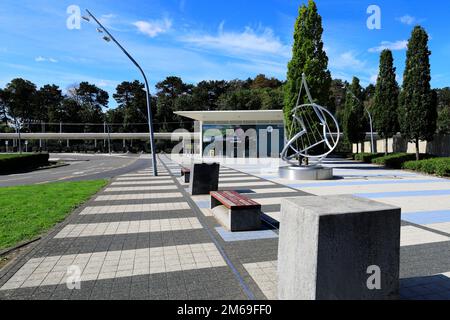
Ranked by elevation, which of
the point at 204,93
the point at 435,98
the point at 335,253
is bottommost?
the point at 335,253

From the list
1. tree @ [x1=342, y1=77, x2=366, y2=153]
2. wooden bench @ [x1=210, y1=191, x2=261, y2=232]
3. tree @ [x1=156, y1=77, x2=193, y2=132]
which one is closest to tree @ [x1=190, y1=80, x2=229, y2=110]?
tree @ [x1=156, y1=77, x2=193, y2=132]

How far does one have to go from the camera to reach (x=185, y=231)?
23.2 feet

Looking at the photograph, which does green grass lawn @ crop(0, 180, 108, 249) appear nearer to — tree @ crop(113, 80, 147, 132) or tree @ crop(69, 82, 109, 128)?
tree @ crop(113, 80, 147, 132)

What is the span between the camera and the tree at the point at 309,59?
22266mm

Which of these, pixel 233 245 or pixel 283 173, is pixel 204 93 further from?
pixel 233 245

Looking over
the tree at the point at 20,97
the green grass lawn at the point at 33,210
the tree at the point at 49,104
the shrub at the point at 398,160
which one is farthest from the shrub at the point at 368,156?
the tree at the point at 20,97

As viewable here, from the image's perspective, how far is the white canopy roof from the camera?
33.7 meters

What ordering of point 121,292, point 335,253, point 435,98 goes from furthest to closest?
1. point 435,98
2. point 121,292
3. point 335,253

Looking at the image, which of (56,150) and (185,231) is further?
(56,150)

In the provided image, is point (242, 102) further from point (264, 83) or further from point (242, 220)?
point (242, 220)

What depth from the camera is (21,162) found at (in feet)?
94.8

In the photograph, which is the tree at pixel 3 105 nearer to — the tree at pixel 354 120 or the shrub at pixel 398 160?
the tree at pixel 354 120
